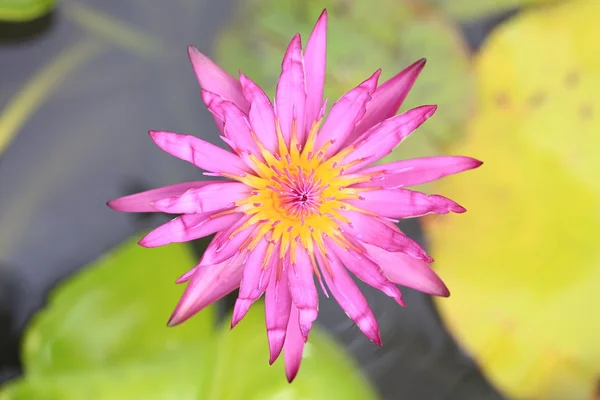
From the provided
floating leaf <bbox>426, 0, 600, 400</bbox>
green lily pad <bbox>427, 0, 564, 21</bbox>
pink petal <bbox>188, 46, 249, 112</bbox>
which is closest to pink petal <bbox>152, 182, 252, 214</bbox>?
pink petal <bbox>188, 46, 249, 112</bbox>

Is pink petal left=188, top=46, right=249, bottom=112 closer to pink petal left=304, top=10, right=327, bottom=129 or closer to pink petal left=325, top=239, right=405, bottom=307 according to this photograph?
pink petal left=304, top=10, right=327, bottom=129

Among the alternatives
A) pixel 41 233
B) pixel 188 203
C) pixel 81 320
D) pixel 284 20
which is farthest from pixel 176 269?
pixel 284 20

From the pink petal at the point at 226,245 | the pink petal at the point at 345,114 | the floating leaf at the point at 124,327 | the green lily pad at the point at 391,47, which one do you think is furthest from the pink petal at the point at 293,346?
the green lily pad at the point at 391,47

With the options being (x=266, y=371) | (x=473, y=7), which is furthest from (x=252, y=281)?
(x=473, y=7)

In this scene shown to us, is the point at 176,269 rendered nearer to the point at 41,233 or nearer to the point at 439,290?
the point at 41,233

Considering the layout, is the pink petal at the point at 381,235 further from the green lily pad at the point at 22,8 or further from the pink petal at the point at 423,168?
the green lily pad at the point at 22,8
